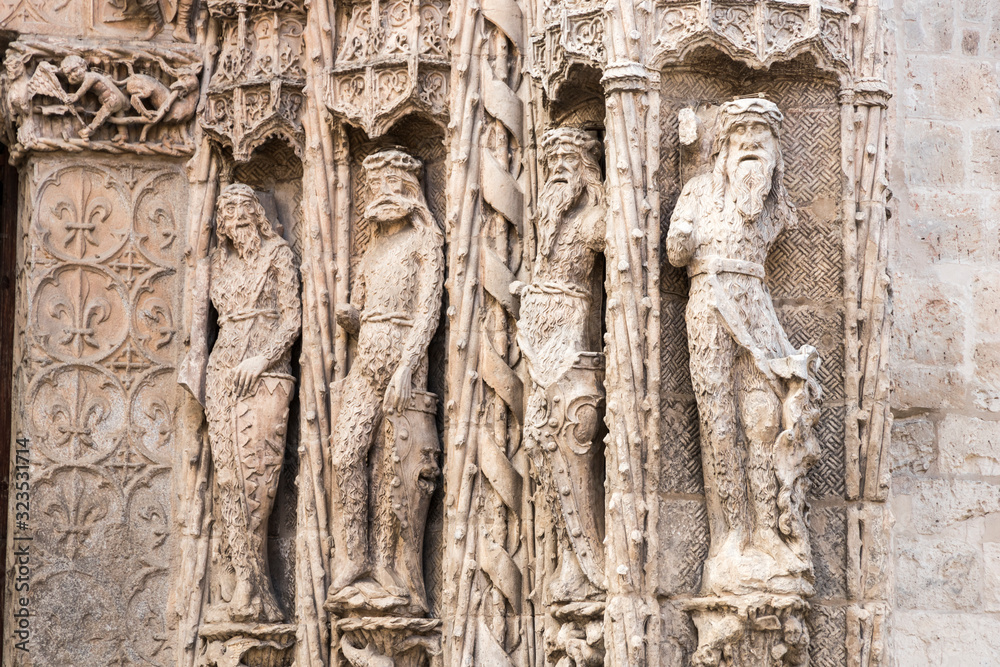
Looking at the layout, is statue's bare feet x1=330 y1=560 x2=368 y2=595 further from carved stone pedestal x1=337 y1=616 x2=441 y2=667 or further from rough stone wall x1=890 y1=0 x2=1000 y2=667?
rough stone wall x1=890 y1=0 x2=1000 y2=667

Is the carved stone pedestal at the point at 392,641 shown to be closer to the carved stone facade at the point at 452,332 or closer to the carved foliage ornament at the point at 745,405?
the carved stone facade at the point at 452,332

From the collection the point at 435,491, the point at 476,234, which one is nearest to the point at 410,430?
the point at 435,491

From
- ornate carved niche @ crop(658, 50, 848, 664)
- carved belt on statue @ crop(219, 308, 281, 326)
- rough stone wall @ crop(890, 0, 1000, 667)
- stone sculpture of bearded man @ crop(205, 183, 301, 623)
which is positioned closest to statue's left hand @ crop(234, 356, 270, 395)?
stone sculpture of bearded man @ crop(205, 183, 301, 623)

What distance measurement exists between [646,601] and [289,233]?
102 inches

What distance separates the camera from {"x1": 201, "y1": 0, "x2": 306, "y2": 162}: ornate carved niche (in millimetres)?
8844

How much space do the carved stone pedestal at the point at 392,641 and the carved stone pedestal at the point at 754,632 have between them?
4.37 feet

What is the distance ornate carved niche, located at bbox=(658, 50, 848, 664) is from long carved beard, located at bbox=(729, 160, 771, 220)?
174 mm

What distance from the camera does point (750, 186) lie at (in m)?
7.61

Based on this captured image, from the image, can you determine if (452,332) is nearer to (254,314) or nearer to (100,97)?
(254,314)

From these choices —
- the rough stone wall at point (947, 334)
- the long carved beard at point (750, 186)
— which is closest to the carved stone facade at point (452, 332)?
the long carved beard at point (750, 186)

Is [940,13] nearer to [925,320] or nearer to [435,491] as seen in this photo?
[925,320]

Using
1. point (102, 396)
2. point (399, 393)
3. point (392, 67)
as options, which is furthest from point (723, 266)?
point (102, 396)

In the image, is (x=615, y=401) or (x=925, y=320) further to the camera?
(x=925, y=320)

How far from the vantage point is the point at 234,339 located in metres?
8.78
